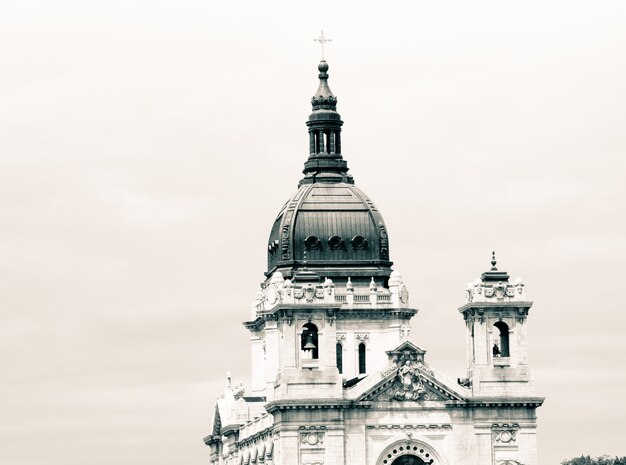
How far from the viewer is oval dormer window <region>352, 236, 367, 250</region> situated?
170 metres

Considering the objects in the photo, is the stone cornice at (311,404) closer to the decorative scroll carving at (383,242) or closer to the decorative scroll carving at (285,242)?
the decorative scroll carving at (285,242)

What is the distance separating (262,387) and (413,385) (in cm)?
1877

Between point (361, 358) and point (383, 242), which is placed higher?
point (383, 242)

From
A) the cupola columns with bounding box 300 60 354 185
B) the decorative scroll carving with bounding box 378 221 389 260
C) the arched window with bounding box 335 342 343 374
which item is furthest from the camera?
the cupola columns with bounding box 300 60 354 185

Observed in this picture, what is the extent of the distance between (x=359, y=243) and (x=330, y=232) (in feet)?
6.13

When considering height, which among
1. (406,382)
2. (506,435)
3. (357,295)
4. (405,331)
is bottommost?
(506,435)

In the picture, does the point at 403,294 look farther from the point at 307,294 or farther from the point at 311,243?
the point at 307,294

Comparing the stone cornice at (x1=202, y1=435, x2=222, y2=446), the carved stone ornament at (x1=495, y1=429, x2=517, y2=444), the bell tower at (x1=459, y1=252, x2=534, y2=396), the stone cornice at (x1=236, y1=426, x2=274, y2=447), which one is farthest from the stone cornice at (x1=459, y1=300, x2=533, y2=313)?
the stone cornice at (x1=202, y1=435, x2=222, y2=446)

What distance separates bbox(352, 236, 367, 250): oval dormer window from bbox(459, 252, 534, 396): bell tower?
540 inches

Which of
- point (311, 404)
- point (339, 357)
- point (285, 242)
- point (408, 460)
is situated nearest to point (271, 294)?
point (285, 242)

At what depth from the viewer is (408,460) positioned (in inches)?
6201

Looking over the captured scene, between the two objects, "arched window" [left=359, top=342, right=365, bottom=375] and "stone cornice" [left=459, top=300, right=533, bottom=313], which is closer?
"stone cornice" [left=459, top=300, right=533, bottom=313]

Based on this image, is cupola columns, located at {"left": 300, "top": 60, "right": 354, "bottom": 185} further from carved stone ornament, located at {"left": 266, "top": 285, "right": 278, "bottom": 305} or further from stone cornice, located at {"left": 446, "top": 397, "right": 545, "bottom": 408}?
stone cornice, located at {"left": 446, "top": 397, "right": 545, "bottom": 408}

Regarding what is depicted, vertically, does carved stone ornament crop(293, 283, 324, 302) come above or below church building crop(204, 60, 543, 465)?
above
